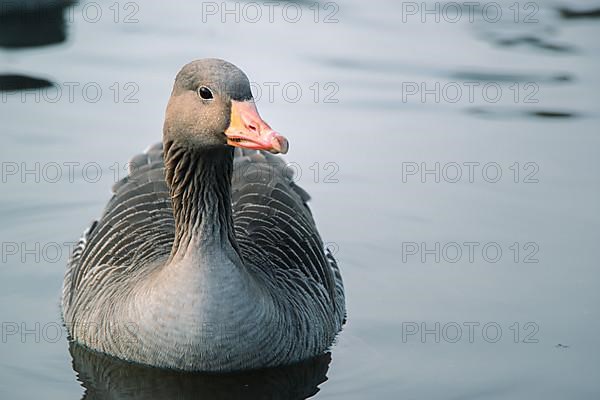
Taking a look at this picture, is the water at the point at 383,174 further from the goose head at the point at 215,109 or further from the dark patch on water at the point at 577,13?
the goose head at the point at 215,109

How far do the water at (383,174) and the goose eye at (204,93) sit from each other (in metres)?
1.90

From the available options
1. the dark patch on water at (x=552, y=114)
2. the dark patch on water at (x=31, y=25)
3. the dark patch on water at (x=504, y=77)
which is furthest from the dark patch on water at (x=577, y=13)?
the dark patch on water at (x=31, y=25)

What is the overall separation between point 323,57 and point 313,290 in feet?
22.6

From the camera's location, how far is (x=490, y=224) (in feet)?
37.3

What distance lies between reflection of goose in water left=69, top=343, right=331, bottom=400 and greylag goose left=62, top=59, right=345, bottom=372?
102mm

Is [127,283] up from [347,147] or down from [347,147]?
down

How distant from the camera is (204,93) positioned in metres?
7.77

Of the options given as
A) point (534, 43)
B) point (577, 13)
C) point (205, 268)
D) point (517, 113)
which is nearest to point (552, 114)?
point (517, 113)

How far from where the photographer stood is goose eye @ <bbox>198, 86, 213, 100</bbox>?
7750mm

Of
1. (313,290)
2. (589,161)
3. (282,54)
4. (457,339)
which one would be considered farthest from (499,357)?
(282,54)

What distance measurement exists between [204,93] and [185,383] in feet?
6.39

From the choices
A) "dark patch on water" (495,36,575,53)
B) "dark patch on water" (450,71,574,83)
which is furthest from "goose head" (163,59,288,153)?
"dark patch on water" (495,36,575,53)

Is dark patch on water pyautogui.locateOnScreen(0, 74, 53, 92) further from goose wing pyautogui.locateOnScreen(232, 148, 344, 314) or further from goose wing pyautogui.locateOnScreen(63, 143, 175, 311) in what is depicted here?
goose wing pyautogui.locateOnScreen(232, 148, 344, 314)

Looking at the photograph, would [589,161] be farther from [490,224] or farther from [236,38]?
[236,38]
